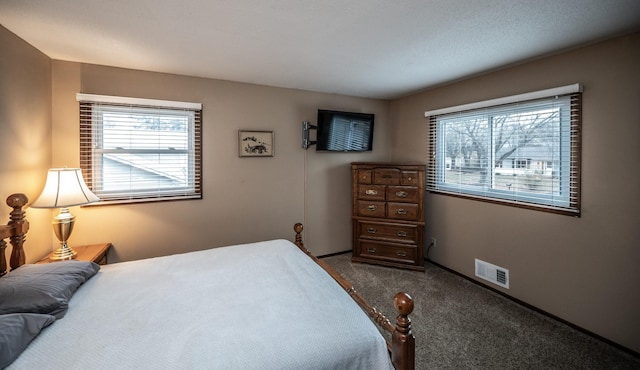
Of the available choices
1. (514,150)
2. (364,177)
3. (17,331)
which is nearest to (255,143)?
(364,177)

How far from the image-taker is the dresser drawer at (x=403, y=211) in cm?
330

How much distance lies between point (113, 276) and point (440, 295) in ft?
9.34

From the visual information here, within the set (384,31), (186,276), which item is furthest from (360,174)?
(186,276)

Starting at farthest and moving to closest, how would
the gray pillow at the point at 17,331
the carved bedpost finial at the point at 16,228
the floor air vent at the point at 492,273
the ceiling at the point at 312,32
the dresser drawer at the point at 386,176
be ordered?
the dresser drawer at the point at 386,176 < the floor air vent at the point at 492,273 < the carved bedpost finial at the point at 16,228 < the ceiling at the point at 312,32 < the gray pillow at the point at 17,331

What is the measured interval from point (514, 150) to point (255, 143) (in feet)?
9.18

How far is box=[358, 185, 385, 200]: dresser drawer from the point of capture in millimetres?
3473

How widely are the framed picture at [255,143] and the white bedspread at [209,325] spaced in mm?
1684

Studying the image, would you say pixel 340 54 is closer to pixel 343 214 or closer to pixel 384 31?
pixel 384 31

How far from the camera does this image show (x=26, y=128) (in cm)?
207

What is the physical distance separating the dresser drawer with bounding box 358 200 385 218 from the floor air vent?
1214mm

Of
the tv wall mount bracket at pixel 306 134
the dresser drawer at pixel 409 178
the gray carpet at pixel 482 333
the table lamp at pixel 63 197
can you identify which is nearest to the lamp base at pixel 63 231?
the table lamp at pixel 63 197

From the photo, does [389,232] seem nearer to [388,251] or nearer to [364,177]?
[388,251]

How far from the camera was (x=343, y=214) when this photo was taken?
389 centimetres

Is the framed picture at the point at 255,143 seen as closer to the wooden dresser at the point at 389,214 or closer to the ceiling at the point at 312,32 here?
the ceiling at the point at 312,32
